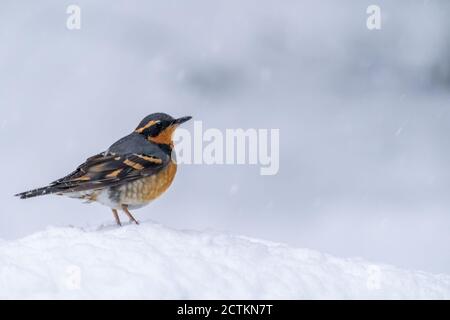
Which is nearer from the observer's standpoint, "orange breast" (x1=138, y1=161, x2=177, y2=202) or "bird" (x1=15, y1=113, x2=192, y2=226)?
"bird" (x1=15, y1=113, x2=192, y2=226)

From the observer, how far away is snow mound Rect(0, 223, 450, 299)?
6148mm

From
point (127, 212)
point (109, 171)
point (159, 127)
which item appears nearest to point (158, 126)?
point (159, 127)

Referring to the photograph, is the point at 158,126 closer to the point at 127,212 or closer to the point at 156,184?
the point at 156,184

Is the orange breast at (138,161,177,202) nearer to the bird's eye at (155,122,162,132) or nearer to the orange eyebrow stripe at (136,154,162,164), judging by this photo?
the orange eyebrow stripe at (136,154,162,164)

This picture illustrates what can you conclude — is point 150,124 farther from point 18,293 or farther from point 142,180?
point 18,293

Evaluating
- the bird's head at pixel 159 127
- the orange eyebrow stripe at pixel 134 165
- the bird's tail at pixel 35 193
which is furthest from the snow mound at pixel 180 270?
the bird's head at pixel 159 127

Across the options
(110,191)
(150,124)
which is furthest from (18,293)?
(150,124)

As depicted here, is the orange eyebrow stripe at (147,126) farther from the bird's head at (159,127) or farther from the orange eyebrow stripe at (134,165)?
the orange eyebrow stripe at (134,165)

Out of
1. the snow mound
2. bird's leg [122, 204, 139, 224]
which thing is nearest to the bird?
A: bird's leg [122, 204, 139, 224]

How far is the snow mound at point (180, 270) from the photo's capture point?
6.15m

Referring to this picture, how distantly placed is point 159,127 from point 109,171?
2.73ft

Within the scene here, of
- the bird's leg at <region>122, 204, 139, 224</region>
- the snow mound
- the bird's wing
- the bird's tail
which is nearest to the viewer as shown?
the snow mound

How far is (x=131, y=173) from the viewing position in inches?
341
